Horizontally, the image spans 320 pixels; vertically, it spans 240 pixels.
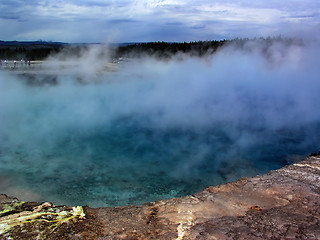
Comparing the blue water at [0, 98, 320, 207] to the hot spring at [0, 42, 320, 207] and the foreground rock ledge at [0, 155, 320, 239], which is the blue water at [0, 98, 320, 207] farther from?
the foreground rock ledge at [0, 155, 320, 239]

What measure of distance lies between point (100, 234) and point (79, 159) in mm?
2244

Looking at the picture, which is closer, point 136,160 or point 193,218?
point 193,218

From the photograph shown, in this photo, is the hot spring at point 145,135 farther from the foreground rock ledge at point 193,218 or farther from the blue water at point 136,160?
the foreground rock ledge at point 193,218

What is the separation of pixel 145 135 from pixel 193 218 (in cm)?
307

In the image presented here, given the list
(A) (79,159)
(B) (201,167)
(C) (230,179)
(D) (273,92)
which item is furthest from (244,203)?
(D) (273,92)

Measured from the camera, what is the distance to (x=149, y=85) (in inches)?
419

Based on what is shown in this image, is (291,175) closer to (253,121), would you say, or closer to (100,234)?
(100,234)

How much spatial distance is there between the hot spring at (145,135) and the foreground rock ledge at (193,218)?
0.68m

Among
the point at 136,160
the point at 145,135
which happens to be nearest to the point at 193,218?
the point at 136,160

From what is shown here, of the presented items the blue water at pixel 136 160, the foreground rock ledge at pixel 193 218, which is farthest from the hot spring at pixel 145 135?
the foreground rock ledge at pixel 193 218

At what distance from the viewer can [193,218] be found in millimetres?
2449

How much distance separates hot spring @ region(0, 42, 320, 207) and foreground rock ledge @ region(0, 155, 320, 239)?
0.68m

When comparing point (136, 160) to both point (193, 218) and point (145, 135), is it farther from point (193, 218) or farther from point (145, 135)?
point (193, 218)

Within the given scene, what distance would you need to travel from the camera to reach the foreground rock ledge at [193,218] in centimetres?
225
